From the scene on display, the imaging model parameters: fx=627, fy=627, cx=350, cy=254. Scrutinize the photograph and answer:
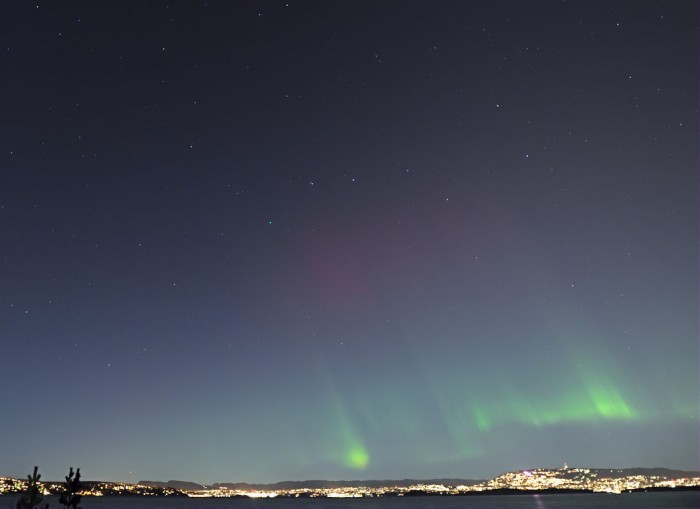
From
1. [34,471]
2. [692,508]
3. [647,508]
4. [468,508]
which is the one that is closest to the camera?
[34,471]

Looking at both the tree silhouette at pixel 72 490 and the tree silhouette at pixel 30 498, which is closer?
the tree silhouette at pixel 30 498

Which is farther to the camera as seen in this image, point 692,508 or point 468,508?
point 468,508

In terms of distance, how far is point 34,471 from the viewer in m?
25.2

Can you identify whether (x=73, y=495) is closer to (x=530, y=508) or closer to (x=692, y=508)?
(x=692, y=508)

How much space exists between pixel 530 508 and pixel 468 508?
820 inches

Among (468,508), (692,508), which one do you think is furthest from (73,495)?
(468,508)

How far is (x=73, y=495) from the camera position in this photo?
93.7 feet

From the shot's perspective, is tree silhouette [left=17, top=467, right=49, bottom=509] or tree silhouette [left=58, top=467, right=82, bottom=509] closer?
tree silhouette [left=17, top=467, right=49, bottom=509]

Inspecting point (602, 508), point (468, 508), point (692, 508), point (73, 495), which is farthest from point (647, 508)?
point (73, 495)

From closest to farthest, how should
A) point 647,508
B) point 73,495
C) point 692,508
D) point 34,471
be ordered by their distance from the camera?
point 34,471 < point 73,495 < point 692,508 < point 647,508

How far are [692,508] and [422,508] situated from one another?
263 feet

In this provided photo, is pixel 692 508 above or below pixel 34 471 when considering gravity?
below

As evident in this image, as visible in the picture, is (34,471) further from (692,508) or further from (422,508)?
(422,508)

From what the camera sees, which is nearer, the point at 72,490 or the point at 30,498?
the point at 30,498
